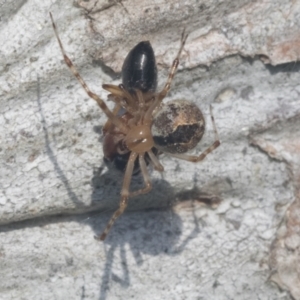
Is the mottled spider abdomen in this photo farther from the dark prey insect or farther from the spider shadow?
the spider shadow

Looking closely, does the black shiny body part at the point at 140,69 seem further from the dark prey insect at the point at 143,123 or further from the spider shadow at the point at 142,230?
the spider shadow at the point at 142,230

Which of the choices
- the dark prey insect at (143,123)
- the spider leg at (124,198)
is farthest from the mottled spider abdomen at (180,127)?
the spider leg at (124,198)

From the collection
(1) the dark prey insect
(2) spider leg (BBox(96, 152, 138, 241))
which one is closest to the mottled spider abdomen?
(1) the dark prey insect

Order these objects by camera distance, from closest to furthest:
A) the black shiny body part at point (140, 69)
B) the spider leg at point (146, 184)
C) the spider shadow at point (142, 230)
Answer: the black shiny body part at point (140, 69) < the spider leg at point (146, 184) < the spider shadow at point (142, 230)

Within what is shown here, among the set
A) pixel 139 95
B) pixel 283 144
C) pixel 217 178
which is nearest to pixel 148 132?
pixel 139 95

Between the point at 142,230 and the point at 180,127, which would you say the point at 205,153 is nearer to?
the point at 180,127

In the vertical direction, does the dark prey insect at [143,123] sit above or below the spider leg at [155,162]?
above

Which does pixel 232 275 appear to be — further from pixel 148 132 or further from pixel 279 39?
pixel 279 39

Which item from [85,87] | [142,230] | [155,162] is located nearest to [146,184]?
[155,162]
